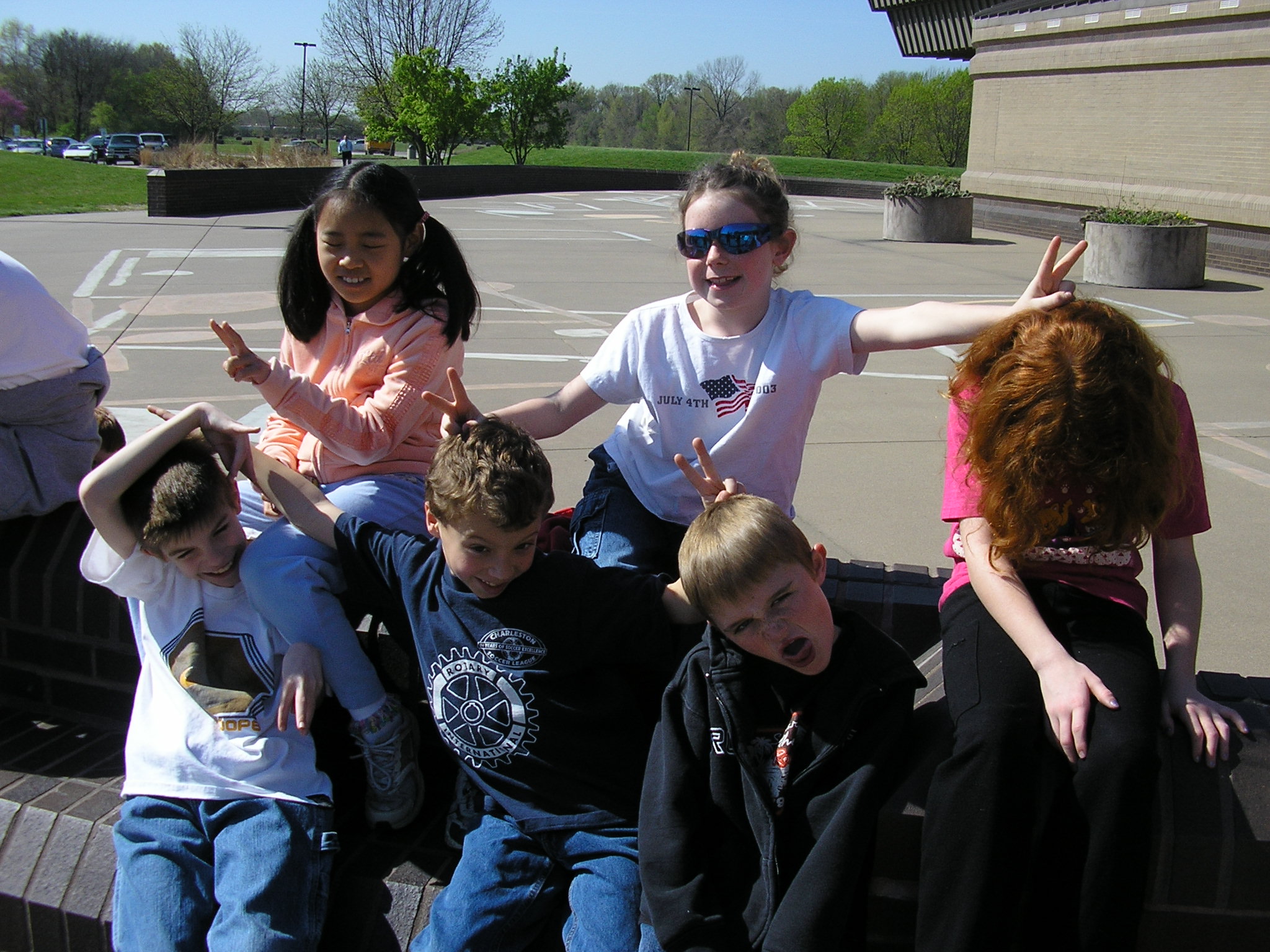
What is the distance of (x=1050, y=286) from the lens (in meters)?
2.27

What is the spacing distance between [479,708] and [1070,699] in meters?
1.15

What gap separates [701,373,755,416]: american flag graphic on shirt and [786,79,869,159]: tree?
187 ft

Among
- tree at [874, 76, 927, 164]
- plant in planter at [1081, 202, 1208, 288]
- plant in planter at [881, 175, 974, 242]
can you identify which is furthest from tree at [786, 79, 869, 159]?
plant in planter at [1081, 202, 1208, 288]

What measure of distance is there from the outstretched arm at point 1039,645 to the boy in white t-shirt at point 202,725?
1.43 m

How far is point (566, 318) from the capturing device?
9766 mm

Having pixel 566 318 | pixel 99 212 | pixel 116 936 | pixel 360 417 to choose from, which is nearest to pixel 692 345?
pixel 360 417

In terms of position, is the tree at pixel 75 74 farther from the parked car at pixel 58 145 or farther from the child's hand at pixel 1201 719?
the child's hand at pixel 1201 719

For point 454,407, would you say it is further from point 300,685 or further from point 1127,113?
point 1127,113

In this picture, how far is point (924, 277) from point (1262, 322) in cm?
414

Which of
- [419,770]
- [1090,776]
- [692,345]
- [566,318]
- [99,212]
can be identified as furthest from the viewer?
[99,212]

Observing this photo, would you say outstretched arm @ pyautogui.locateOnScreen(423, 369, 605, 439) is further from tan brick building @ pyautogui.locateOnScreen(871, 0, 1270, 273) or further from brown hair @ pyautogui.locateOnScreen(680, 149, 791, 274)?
tan brick building @ pyautogui.locateOnScreen(871, 0, 1270, 273)

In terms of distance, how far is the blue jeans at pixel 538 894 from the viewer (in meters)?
2.08

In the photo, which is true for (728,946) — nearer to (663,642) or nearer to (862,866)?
(862,866)

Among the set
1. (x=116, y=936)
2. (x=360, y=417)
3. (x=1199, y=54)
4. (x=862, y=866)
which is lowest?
(x=116, y=936)
